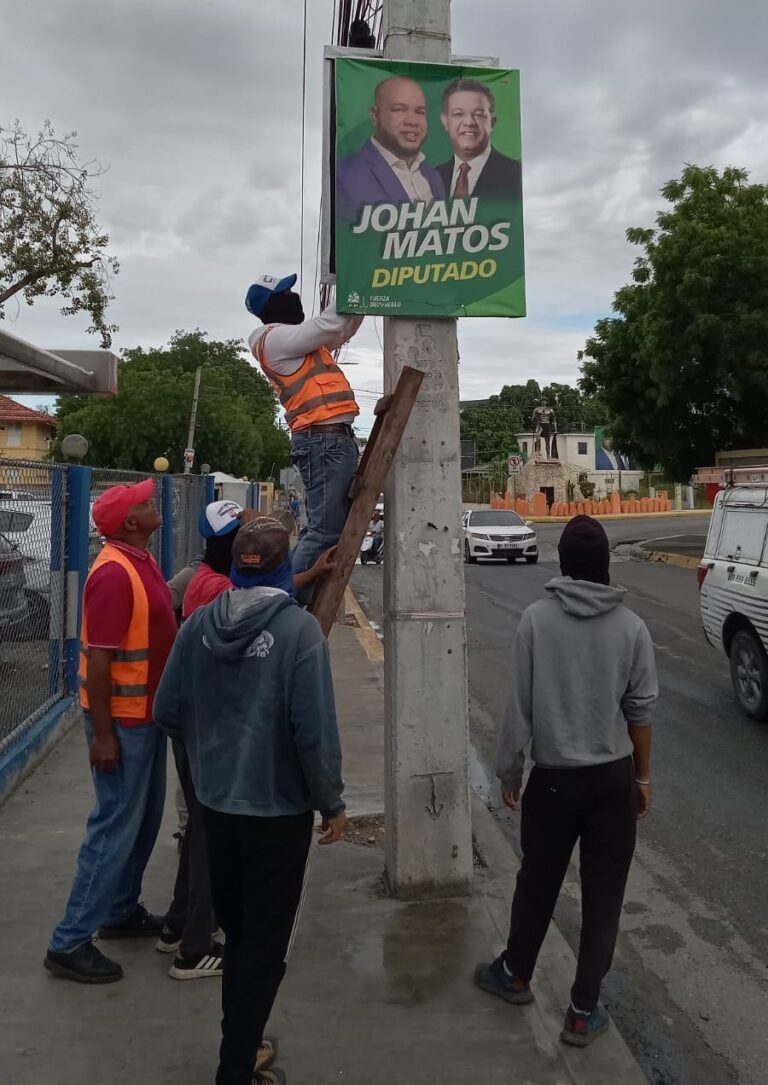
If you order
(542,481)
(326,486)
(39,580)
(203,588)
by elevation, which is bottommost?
(39,580)

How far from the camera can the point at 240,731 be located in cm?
276

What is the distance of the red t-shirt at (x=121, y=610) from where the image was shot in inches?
137

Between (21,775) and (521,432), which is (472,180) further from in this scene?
(521,432)

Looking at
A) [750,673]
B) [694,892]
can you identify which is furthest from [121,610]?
[750,673]

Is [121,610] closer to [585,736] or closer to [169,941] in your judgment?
[169,941]

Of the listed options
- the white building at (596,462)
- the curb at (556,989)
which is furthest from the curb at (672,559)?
the white building at (596,462)

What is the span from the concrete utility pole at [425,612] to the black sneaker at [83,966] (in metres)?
1.25

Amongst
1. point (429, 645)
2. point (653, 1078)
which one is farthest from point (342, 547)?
point (653, 1078)

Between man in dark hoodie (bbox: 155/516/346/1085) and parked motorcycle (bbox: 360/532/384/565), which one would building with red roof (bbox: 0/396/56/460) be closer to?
parked motorcycle (bbox: 360/532/384/565)

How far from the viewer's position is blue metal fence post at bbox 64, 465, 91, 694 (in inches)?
293

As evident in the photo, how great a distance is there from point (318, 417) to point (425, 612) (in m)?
0.95

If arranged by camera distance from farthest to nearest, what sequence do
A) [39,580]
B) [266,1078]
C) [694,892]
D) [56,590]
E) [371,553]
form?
1. [371,553]
2. [56,590]
3. [39,580]
4. [694,892]
5. [266,1078]

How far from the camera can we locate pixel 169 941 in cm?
384

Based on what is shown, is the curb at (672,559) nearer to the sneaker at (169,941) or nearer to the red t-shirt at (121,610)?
the sneaker at (169,941)
